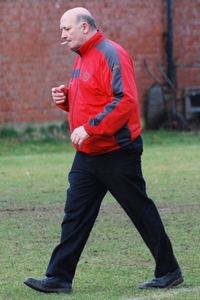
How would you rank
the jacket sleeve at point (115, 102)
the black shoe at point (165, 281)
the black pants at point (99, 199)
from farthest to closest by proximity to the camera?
the black shoe at point (165, 281)
the black pants at point (99, 199)
the jacket sleeve at point (115, 102)

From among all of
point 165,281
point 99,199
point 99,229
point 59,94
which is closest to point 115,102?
point 59,94

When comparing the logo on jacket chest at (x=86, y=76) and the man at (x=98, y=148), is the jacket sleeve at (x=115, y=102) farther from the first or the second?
the logo on jacket chest at (x=86, y=76)

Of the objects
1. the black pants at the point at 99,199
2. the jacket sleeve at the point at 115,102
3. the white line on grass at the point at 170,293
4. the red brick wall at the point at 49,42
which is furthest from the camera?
Result: the red brick wall at the point at 49,42

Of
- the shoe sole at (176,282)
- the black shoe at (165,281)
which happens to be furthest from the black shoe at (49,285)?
Result: the shoe sole at (176,282)

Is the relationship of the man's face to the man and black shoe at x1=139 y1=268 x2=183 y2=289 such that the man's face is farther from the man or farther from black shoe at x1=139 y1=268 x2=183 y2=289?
black shoe at x1=139 y1=268 x2=183 y2=289

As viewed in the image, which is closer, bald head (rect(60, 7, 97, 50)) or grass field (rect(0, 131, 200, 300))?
bald head (rect(60, 7, 97, 50))

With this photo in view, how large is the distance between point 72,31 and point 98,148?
795mm

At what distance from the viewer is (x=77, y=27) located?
561cm

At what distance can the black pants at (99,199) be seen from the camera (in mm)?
5676

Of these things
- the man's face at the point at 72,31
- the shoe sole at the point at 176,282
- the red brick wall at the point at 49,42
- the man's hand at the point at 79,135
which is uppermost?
the man's face at the point at 72,31

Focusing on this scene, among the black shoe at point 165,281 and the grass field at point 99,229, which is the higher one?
the black shoe at point 165,281

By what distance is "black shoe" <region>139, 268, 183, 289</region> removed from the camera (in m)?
5.82

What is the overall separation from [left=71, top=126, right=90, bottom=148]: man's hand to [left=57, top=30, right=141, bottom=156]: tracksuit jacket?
3 centimetres

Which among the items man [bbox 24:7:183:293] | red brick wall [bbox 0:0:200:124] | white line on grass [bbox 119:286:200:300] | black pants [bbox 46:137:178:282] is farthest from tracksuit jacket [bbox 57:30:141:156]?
red brick wall [bbox 0:0:200:124]
